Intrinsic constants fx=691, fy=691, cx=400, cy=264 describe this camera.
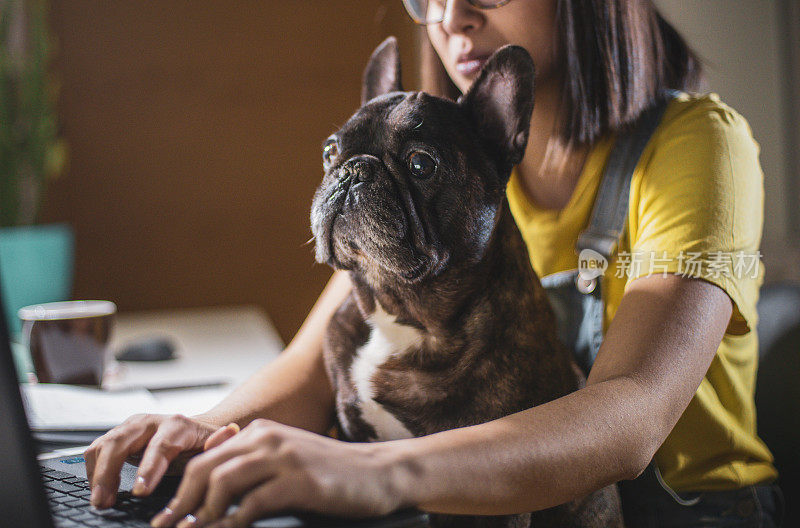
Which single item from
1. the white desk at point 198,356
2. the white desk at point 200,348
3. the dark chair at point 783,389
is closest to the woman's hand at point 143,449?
the white desk at point 198,356

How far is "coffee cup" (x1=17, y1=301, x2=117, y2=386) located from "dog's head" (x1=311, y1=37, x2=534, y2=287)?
644 mm

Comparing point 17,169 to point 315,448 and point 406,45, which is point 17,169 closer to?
point 406,45

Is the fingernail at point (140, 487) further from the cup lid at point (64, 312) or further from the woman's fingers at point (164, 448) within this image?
the cup lid at point (64, 312)

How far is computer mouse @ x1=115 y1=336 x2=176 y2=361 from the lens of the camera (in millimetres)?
1465

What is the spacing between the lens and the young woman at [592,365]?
46 centimetres

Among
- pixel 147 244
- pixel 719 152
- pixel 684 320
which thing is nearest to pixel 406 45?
pixel 147 244

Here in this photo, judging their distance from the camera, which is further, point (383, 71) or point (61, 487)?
point (383, 71)

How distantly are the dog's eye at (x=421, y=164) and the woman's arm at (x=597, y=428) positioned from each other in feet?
0.82

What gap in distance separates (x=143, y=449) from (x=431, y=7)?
0.64m

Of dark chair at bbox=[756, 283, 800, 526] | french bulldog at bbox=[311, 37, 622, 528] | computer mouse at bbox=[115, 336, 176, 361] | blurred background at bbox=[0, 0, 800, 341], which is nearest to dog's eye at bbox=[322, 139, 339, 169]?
french bulldog at bbox=[311, 37, 622, 528]

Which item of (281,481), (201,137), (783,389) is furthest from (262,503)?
(201,137)

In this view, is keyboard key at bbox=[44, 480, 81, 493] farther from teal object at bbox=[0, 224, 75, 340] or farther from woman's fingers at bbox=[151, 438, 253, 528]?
teal object at bbox=[0, 224, 75, 340]

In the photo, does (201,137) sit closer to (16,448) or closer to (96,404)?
(96,404)

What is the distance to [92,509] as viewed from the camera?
55 cm
